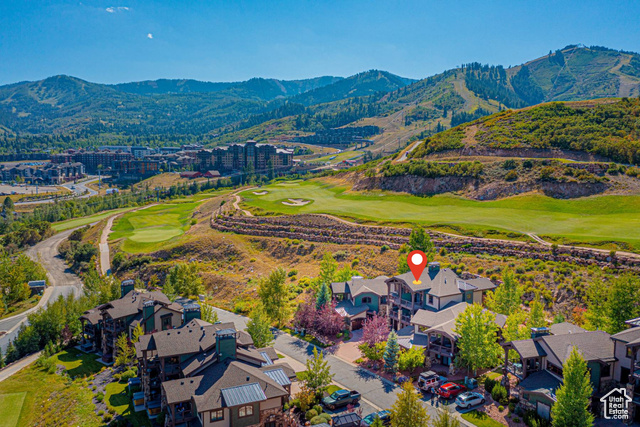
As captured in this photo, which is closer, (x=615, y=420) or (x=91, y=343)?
(x=615, y=420)

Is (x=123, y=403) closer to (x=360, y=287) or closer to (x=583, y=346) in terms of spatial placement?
(x=360, y=287)

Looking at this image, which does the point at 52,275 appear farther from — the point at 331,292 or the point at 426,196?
the point at 426,196

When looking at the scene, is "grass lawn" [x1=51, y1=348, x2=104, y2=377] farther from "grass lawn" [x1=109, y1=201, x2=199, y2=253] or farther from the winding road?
"grass lawn" [x1=109, y1=201, x2=199, y2=253]

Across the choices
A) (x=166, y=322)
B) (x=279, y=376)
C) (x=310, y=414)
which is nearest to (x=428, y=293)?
(x=310, y=414)

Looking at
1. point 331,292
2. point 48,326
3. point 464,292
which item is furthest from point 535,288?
point 48,326

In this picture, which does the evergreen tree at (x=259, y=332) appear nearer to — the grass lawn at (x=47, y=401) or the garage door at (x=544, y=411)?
the grass lawn at (x=47, y=401)

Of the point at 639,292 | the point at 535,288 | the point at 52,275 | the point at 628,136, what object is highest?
the point at 628,136
